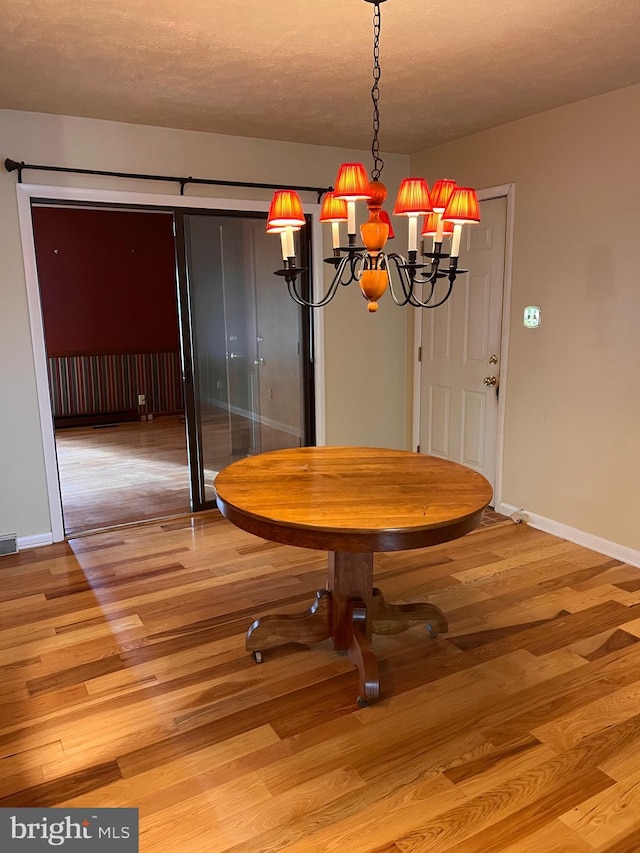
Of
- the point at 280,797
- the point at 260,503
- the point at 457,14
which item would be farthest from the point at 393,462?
the point at 457,14

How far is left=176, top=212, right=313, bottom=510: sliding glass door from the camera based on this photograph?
13.5 ft

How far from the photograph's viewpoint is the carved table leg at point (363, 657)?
2.27 m

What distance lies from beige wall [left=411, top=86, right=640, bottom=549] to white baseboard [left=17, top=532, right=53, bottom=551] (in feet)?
9.76

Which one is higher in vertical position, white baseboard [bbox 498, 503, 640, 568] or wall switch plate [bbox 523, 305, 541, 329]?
wall switch plate [bbox 523, 305, 541, 329]

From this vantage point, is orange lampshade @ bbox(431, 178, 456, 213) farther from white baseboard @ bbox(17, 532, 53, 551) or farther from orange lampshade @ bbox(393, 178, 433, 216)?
white baseboard @ bbox(17, 532, 53, 551)

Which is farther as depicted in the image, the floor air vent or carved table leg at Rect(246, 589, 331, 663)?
the floor air vent

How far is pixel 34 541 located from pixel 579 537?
329 centimetres

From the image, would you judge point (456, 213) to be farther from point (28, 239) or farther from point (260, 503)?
point (28, 239)

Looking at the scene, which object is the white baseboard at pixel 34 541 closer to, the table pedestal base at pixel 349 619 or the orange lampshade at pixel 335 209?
the table pedestal base at pixel 349 619

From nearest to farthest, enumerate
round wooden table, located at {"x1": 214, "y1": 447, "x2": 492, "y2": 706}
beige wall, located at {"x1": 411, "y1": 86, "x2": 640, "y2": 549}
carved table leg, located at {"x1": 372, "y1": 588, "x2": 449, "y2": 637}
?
round wooden table, located at {"x1": 214, "y1": 447, "x2": 492, "y2": 706} < carved table leg, located at {"x1": 372, "y1": 588, "x2": 449, "y2": 637} < beige wall, located at {"x1": 411, "y1": 86, "x2": 640, "y2": 549}

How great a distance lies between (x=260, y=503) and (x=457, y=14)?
6.31 ft

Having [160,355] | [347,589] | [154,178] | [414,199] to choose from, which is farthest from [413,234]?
[160,355]

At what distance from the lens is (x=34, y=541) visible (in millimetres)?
3789

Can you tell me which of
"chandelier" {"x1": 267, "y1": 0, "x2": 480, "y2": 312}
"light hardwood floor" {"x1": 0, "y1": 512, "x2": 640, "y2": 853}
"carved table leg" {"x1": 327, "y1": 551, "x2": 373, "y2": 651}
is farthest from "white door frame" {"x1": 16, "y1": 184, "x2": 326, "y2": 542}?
"carved table leg" {"x1": 327, "y1": 551, "x2": 373, "y2": 651}
